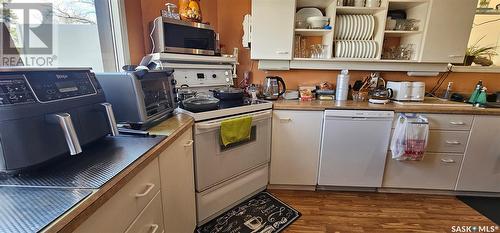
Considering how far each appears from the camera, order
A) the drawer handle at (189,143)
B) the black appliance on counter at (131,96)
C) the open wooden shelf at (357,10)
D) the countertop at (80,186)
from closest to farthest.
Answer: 1. the countertop at (80,186)
2. the black appliance on counter at (131,96)
3. the drawer handle at (189,143)
4. the open wooden shelf at (357,10)

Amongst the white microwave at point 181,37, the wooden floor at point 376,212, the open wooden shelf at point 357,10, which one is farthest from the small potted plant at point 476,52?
the white microwave at point 181,37

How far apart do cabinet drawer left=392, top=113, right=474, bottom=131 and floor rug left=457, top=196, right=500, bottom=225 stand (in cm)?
69

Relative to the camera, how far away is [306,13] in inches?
90.3

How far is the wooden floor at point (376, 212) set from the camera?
1.73 meters

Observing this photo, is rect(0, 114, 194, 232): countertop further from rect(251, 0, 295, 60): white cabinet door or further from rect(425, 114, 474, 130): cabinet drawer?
rect(425, 114, 474, 130): cabinet drawer

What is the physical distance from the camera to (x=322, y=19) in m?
2.14

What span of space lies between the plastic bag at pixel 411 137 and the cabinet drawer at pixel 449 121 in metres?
0.08

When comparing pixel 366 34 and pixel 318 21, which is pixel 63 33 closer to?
pixel 318 21

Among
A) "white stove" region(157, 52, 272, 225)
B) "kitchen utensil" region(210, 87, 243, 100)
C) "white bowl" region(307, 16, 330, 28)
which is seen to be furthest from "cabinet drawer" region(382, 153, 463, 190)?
"kitchen utensil" region(210, 87, 243, 100)

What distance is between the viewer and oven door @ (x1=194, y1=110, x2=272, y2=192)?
5.09ft

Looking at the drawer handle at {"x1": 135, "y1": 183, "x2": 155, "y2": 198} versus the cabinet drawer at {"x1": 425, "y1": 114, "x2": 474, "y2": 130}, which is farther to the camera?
→ the cabinet drawer at {"x1": 425, "y1": 114, "x2": 474, "y2": 130}

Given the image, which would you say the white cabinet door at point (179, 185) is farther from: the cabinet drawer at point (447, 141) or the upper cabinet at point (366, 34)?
the cabinet drawer at point (447, 141)

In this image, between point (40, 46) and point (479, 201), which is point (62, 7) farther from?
point (479, 201)

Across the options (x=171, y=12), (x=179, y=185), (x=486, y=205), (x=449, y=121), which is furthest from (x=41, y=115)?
(x=486, y=205)
